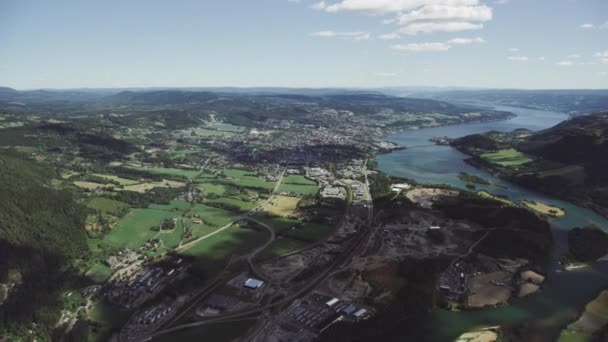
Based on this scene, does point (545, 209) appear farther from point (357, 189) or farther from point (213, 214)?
point (213, 214)

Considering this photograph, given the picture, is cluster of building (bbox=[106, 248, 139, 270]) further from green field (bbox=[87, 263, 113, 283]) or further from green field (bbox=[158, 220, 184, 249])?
green field (bbox=[158, 220, 184, 249])

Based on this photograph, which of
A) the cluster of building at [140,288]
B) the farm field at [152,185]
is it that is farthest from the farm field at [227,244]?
the farm field at [152,185]

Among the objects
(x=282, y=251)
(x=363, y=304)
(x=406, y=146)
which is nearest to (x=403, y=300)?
(x=363, y=304)

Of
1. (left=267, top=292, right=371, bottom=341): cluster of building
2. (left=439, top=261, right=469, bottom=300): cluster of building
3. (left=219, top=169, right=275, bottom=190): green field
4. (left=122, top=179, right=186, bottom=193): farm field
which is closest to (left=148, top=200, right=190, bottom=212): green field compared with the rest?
(left=122, top=179, right=186, bottom=193): farm field

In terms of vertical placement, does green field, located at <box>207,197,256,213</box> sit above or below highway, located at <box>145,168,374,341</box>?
above

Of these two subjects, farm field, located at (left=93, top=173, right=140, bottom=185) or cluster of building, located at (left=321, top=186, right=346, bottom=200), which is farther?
farm field, located at (left=93, top=173, right=140, bottom=185)

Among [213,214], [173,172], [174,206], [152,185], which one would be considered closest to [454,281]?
[213,214]
